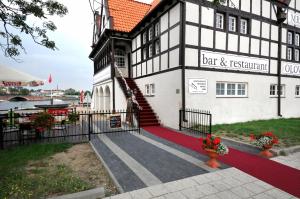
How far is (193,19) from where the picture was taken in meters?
9.47

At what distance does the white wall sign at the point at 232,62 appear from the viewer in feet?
32.5

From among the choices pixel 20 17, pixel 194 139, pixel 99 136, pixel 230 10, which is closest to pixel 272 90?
pixel 230 10

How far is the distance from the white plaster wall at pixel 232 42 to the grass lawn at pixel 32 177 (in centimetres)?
1009

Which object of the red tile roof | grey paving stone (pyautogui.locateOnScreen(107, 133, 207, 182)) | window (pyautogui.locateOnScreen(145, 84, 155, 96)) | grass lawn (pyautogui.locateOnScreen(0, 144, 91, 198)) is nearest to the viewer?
grass lawn (pyautogui.locateOnScreen(0, 144, 91, 198))

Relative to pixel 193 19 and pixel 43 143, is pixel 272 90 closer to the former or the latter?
pixel 193 19

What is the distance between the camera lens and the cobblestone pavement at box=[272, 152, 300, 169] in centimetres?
498

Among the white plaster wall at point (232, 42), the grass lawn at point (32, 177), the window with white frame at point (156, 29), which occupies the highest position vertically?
the window with white frame at point (156, 29)

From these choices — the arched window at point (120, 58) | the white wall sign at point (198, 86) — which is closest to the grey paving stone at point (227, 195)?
the white wall sign at point (198, 86)

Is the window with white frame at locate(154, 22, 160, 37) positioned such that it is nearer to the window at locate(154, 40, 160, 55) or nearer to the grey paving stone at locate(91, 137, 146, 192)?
the window at locate(154, 40, 160, 55)

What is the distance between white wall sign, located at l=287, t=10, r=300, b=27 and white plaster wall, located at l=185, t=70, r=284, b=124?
4.32 meters

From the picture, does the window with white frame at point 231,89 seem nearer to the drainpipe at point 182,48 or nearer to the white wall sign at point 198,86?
the white wall sign at point 198,86

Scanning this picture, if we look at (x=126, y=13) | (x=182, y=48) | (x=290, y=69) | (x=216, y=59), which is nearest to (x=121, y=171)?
(x=182, y=48)

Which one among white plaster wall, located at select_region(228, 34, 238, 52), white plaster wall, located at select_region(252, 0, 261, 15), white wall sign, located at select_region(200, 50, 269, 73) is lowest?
white wall sign, located at select_region(200, 50, 269, 73)

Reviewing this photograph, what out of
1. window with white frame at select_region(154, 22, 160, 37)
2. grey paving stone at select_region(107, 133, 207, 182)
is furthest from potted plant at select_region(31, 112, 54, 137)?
window with white frame at select_region(154, 22, 160, 37)
